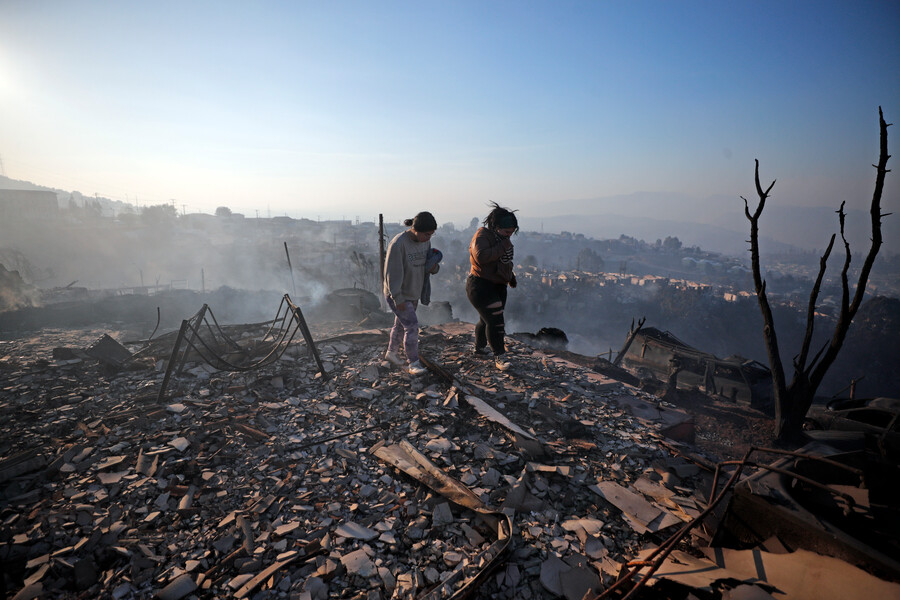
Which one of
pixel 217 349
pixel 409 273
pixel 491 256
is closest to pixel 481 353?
pixel 491 256

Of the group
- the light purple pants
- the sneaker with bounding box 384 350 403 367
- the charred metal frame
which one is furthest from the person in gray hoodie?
the charred metal frame

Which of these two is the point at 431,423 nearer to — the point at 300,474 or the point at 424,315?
the point at 300,474

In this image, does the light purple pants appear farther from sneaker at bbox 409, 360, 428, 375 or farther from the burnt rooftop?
the burnt rooftop

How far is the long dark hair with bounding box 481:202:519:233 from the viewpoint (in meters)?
4.81

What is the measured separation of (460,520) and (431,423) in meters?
1.34

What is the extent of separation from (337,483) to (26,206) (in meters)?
64.5

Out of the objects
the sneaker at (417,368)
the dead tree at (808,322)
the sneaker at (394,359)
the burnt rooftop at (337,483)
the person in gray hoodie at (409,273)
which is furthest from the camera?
the sneaker at (394,359)

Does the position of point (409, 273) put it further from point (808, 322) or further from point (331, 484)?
point (808, 322)

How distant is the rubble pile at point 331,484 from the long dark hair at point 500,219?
2.17 metres

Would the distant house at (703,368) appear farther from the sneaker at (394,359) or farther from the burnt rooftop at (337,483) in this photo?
the sneaker at (394,359)

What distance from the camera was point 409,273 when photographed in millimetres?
4898

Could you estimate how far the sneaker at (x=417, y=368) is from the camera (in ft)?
16.6

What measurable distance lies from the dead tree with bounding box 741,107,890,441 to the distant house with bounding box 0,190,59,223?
60951mm

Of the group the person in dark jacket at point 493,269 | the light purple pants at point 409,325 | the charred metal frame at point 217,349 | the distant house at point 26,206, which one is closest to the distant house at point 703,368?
the person in dark jacket at point 493,269
